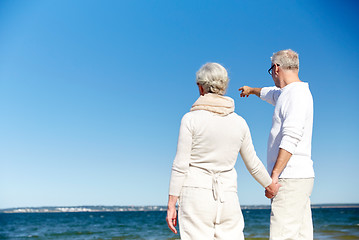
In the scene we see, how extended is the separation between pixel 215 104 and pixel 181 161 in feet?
1.36

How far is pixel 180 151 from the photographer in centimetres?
226

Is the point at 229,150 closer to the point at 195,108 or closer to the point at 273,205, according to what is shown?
the point at 195,108

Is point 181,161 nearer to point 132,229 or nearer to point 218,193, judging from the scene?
point 218,193

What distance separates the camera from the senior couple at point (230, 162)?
2.25 m

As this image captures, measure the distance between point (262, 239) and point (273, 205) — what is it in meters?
13.9

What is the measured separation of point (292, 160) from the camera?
8.89 feet

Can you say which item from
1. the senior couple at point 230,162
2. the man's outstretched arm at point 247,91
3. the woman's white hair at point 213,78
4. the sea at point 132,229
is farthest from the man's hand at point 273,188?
the sea at point 132,229

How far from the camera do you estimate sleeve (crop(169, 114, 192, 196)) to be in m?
2.25

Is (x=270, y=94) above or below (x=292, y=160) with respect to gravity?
above

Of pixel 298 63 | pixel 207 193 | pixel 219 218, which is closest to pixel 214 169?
pixel 207 193

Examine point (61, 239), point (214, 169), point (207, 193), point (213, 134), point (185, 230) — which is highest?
point (213, 134)

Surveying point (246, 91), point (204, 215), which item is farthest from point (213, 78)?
point (246, 91)

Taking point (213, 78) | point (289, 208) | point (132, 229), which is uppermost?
point (213, 78)

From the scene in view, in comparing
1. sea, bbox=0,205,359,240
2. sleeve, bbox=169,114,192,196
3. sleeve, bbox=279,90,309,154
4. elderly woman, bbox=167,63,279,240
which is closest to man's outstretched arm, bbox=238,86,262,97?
sleeve, bbox=279,90,309,154
